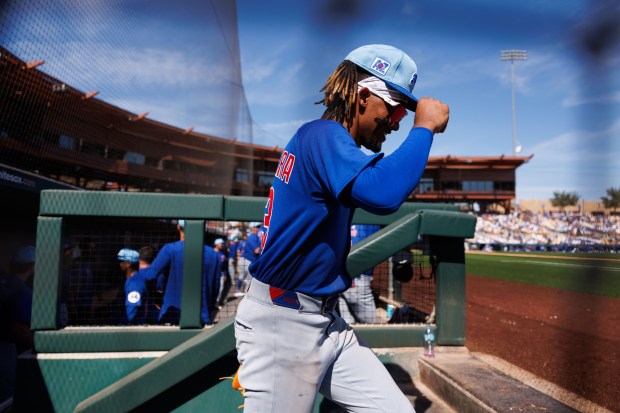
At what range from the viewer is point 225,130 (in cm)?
1123

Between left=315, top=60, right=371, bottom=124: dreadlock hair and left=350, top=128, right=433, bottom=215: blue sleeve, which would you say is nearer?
left=350, top=128, right=433, bottom=215: blue sleeve

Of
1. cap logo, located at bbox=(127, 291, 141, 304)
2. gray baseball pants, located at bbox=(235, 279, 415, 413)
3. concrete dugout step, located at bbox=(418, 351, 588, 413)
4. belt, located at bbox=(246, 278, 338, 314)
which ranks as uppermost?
belt, located at bbox=(246, 278, 338, 314)

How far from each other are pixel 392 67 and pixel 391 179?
1.15ft

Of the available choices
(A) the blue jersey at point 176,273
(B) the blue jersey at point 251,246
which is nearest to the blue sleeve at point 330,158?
(A) the blue jersey at point 176,273

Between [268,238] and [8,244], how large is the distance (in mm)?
5943

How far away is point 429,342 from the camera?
231cm

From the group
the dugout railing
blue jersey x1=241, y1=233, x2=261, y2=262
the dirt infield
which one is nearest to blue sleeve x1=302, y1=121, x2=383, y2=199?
the dirt infield

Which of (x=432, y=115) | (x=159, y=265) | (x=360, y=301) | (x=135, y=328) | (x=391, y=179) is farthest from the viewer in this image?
(x=159, y=265)

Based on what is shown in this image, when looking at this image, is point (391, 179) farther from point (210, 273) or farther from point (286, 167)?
point (210, 273)

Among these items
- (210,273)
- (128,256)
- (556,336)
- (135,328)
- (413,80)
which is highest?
(413,80)

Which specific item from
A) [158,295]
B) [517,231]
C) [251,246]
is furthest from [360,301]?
[517,231]

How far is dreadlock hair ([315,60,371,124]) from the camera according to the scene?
1142 millimetres

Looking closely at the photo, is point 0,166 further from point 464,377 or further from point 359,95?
point 464,377

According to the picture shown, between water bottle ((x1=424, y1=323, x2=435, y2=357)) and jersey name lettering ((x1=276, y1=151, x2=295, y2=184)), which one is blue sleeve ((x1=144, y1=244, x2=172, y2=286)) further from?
jersey name lettering ((x1=276, y1=151, x2=295, y2=184))
